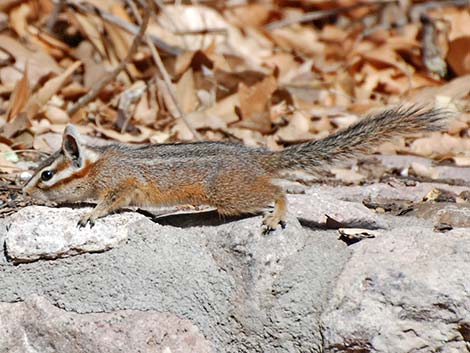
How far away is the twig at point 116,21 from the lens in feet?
24.6

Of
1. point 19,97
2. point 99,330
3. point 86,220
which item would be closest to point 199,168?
point 86,220

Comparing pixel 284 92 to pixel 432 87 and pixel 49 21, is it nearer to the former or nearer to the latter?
pixel 432 87

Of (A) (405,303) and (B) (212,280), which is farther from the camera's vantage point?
(B) (212,280)

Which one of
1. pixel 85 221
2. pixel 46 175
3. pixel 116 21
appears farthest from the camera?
pixel 116 21

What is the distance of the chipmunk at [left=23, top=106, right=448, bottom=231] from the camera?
462 centimetres

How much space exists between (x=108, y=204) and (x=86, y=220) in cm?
21

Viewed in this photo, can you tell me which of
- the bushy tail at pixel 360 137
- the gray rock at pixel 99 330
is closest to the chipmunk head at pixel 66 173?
the gray rock at pixel 99 330

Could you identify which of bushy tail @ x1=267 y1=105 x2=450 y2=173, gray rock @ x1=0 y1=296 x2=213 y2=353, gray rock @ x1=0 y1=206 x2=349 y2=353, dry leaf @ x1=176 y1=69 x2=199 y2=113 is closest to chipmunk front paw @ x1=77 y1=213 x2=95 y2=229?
gray rock @ x1=0 y1=206 x2=349 y2=353

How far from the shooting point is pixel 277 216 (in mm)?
4426

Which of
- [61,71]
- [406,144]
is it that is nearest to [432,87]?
[406,144]

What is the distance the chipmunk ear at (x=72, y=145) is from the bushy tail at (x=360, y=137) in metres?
1.03

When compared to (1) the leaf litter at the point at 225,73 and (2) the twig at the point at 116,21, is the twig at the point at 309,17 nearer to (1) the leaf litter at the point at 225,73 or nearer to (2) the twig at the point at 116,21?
(1) the leaf litter at the point at 225,73

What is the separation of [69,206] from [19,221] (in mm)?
485

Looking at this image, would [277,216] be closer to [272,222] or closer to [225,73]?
[272,222]
